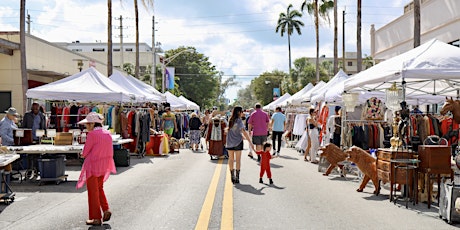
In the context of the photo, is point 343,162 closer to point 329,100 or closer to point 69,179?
point 329,100

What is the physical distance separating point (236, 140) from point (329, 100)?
6714mm

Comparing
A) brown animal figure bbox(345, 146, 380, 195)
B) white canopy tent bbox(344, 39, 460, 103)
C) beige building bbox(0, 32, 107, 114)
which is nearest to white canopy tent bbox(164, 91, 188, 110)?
beige building bbox(0, 32, 107, 114)

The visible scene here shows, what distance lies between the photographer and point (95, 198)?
679 cm

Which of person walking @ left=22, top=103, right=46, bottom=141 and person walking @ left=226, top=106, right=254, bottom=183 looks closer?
person walking @ left=226, top=106, right=254, bottom=183

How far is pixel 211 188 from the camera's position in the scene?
32.8 ft

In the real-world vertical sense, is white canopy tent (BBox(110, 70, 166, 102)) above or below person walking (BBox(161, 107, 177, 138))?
above

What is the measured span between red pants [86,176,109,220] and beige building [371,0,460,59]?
2109 cm

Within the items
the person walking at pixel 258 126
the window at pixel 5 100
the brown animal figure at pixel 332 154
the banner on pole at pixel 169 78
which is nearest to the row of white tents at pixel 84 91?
the person walking at pixel 258 126

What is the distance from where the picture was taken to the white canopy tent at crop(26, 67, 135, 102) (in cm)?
1583

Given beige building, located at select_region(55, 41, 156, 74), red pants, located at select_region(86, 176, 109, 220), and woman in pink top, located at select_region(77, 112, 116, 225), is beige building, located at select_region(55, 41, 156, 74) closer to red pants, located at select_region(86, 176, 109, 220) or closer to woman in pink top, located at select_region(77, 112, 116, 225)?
woman in pink top, located at select_region(77, 112, 116, 225)

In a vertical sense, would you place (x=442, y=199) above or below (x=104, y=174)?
below

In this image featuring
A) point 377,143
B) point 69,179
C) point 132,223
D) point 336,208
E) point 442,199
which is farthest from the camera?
point 377,143

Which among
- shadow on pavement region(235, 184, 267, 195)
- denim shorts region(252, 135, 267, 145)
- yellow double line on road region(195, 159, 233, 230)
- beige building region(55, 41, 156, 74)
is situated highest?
beige building region(55, 41, 156, 74)

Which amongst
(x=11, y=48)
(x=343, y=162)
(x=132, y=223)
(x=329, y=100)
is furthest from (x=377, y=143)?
(x=11, y=48)
